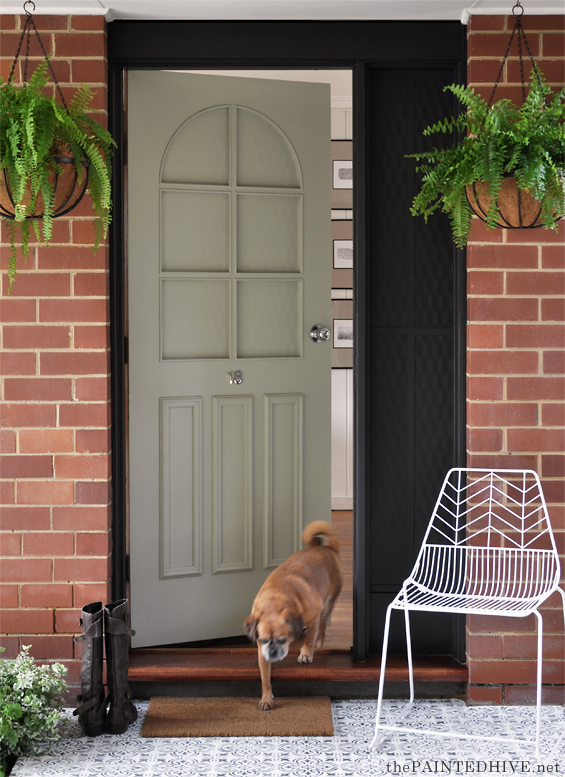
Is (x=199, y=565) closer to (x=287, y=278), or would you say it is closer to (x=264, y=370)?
(x=264, y=370)

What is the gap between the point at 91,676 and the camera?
2344mm

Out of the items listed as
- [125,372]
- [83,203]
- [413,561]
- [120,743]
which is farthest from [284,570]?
[83,203]

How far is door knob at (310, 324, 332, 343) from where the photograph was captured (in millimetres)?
3062

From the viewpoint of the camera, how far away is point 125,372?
2.78 metres

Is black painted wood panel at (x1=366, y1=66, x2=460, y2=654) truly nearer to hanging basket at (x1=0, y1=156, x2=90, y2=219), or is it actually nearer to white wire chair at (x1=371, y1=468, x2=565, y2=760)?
white wire chair at (x1=371, y1=468, x2=565, y2=760)

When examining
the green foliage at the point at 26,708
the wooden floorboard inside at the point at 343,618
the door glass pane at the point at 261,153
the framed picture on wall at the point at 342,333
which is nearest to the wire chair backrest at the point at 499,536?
the wooden floorboard inside at the point at 343,618

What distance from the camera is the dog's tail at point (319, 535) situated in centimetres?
279

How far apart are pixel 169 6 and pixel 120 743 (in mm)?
2337

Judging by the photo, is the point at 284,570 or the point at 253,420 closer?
the point at 284,570

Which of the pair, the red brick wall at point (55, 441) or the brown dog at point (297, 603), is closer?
the brown dog at point (297, 603)

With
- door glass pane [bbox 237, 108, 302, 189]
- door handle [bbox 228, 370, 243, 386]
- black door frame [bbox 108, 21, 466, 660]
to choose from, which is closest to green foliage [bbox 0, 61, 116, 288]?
black door frame [bbox 108, 21, 466, 660]

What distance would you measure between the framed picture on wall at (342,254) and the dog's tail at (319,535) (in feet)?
8.76

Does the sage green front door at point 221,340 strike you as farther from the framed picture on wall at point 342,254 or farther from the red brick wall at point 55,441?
the framed picture on wall at point 342,254

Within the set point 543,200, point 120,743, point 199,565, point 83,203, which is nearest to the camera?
point 543,200
